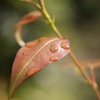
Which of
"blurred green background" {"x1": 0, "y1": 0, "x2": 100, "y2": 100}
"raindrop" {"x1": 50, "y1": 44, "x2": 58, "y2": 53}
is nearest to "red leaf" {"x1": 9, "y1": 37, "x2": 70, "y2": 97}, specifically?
"raindrop" {"x1": 50, "y1": 44, "x2": 58, "y2": 53}

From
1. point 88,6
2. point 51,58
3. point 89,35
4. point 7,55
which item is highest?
point 51,58

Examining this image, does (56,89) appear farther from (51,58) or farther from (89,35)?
(51,58)

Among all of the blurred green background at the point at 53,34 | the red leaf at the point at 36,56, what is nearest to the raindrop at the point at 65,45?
the red leaf at the point at 36,56

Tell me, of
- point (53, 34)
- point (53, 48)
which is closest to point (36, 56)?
point (53, 48)

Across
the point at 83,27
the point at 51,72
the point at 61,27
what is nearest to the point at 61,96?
the point at 51,72

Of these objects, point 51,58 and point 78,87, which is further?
point 78,87

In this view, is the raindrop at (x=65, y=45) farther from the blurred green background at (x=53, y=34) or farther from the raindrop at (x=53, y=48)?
the blurred green background at (x=53, y=34)

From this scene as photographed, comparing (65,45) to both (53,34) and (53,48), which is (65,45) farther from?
(53,34)

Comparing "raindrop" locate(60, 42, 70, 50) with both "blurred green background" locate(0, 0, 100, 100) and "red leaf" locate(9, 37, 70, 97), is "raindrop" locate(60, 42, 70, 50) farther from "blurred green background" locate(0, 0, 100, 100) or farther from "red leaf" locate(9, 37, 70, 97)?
"blurred green background" locate(0, 0, 100, 100)
